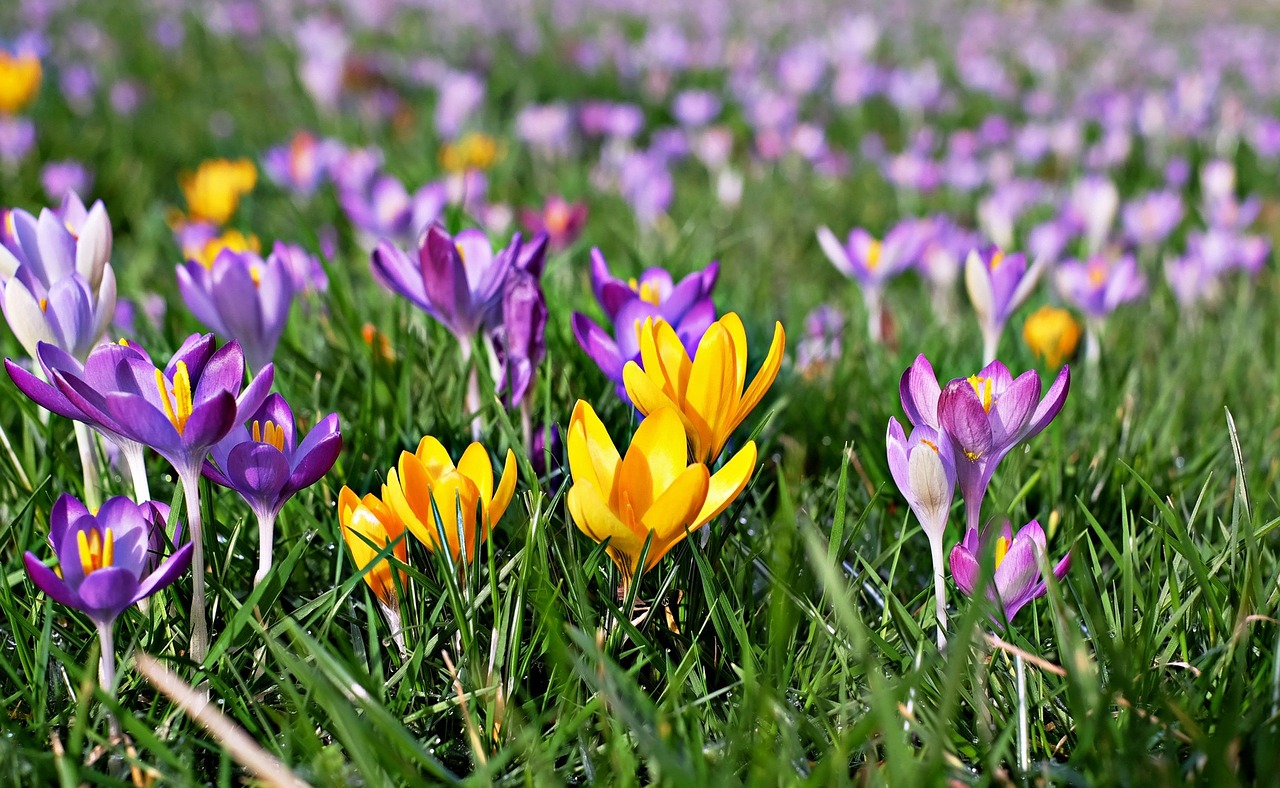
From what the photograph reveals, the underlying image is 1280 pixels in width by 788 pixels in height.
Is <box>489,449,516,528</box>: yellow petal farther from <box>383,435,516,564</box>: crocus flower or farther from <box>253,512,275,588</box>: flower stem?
<box>253,512,275,588</box>: flower stem

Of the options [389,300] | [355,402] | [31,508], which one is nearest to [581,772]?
[31,508]

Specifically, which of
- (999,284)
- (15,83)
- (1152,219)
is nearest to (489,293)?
(999,284)

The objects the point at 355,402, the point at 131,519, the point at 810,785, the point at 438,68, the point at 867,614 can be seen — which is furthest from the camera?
the point at 438,68

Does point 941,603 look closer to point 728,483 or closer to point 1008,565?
point 1008,565

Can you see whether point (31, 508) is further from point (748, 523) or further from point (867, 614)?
point (867, 614)

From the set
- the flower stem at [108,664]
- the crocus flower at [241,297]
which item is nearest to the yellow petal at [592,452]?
the flower stem at [108,664]

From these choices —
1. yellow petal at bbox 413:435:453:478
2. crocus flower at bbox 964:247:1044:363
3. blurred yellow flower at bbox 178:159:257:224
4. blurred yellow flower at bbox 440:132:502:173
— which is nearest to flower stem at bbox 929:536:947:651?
yellow petal at bbox 413:435:453:478
